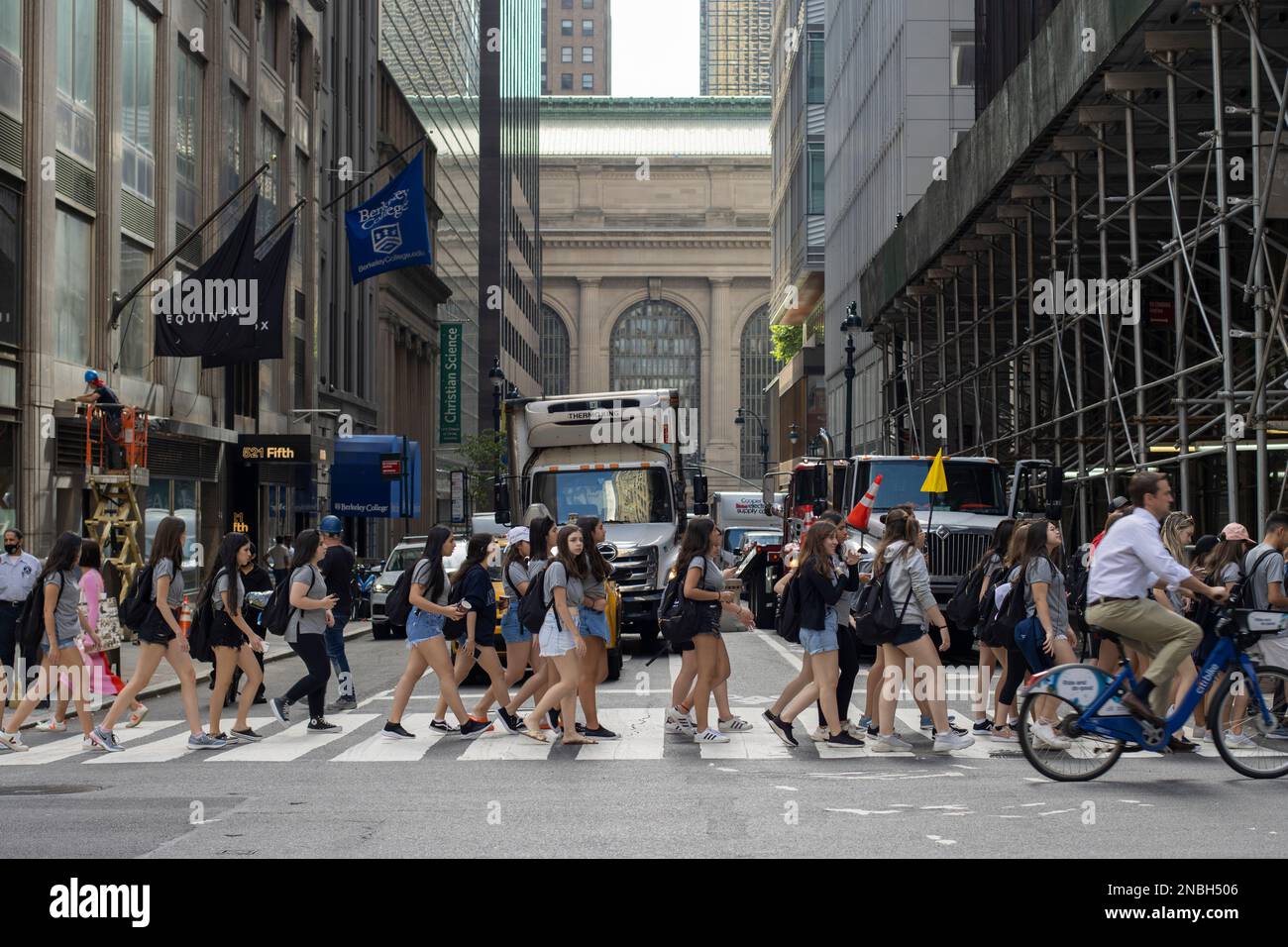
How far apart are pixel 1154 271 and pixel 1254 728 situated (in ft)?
58.0

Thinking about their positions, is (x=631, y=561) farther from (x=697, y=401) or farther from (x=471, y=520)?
(x=697, y=401)

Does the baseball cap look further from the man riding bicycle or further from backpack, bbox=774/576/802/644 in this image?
backpack, bbox=774/576/802/644

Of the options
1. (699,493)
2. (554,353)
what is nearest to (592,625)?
(699,493)

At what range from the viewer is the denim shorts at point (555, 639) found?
13.1m

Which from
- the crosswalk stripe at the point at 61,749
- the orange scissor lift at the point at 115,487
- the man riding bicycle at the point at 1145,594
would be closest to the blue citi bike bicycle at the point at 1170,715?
the man riding bicycle at the point at 1145,594

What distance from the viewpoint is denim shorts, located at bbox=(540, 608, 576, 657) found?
43.1ft

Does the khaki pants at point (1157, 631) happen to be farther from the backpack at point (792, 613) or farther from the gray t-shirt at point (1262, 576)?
the backpack at point (792, 613)

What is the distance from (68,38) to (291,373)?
56.0ft

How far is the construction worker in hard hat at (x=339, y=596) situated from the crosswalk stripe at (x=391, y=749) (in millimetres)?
1928

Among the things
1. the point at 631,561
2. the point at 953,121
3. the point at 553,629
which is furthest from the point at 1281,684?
the point at 953,121

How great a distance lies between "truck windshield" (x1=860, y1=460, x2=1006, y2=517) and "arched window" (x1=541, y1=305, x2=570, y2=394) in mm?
130497

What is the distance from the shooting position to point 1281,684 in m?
11.2

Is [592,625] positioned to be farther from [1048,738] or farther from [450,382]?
[450,382]

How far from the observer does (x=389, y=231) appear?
129 feet
